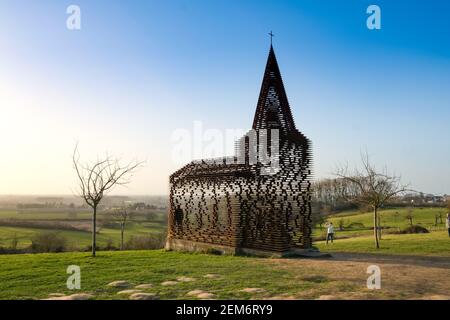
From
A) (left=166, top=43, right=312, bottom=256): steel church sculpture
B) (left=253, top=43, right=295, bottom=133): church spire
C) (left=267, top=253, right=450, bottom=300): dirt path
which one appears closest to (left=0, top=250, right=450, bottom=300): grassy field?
(left=267, top=253, right=450, bottom=300): dirt path

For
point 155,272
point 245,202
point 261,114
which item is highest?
point 261,114

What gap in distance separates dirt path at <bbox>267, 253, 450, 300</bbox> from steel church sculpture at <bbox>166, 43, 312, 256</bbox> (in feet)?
5.48

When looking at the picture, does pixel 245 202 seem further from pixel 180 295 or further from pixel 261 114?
pixel 180 295

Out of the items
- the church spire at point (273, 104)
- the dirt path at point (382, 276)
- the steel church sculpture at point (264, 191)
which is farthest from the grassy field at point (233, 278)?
the church spire at point (273, 104)

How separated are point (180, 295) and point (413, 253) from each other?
11.3 meters

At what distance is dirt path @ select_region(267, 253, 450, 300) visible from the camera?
7.75 m

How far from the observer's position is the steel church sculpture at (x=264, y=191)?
14609 millimetres

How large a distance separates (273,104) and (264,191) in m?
3.82

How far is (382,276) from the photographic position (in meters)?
9.70

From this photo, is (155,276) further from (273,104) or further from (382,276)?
(273,104)

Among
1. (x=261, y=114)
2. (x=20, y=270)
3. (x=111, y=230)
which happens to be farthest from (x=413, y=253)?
(x=111, y=230)

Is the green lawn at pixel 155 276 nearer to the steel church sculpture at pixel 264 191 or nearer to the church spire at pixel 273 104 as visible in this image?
the steel church sculpture at pixel 264 191

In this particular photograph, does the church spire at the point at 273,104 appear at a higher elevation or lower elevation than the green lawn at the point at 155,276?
higher

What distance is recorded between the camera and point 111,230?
47719mm
